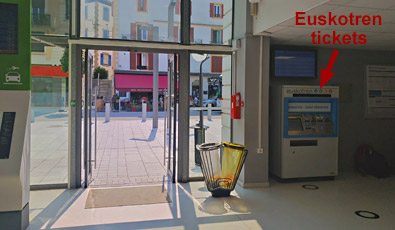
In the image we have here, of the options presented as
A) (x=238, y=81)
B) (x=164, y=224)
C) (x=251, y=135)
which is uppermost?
(x=238, y=81)

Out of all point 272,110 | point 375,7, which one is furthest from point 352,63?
point 375,7

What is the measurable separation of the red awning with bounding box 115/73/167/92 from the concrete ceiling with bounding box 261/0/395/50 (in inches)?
682

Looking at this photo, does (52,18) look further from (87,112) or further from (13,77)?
(13,77)

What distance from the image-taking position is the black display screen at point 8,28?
2.95 metres

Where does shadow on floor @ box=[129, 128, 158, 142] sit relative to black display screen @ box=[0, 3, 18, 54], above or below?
below

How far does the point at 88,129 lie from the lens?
4.86m

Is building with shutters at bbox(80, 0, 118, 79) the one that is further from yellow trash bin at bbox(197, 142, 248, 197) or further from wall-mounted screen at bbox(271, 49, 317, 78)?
wall-mounted screen at bbox(271, 49, 317, 78)

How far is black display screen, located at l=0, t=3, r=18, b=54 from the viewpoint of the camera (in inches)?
116

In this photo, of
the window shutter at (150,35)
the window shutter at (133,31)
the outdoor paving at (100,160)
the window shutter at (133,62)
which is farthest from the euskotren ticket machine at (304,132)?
the window shutter at (133,62)

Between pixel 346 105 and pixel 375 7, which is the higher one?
pixel 375 7

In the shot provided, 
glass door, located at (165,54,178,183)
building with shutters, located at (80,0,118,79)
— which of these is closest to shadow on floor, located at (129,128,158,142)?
glass door, located at (165,54,178,183)

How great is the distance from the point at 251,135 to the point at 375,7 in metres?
2.21

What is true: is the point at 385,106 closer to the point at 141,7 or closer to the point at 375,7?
the point at 375,7

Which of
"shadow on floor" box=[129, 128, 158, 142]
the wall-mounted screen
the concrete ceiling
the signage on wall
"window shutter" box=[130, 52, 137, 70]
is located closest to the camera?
the concrete ceiling
